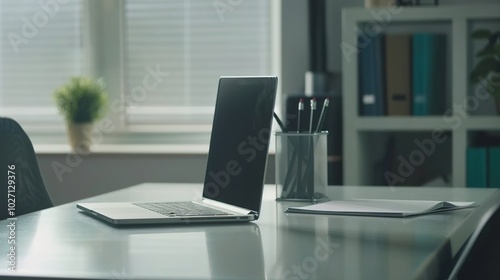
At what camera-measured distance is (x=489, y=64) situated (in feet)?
9.66

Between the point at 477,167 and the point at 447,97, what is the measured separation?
0.95 ft

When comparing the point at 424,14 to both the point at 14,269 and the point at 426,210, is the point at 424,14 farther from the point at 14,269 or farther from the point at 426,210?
the point at 14,269

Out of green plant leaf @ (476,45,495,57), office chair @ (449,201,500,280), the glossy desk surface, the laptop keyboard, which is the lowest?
the glossy desk surface

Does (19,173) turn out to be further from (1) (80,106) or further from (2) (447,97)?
(2) (447,97)

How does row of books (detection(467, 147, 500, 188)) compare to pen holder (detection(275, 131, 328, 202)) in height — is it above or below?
below

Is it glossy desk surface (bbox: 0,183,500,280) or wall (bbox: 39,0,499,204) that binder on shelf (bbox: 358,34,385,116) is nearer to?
wall (bbox: 39,0,499,204)

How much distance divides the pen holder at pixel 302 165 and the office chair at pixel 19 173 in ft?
2.17

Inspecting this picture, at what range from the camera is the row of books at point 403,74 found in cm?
306

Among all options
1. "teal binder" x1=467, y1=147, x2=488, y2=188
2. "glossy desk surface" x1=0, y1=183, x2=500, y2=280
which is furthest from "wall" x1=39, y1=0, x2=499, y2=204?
"glossy desk surface" x1=0, y1=183, x2=500, y2=280

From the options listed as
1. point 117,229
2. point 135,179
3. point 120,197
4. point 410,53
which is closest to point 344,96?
point 410,53

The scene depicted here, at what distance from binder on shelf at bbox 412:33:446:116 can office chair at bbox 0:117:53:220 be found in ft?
4.82

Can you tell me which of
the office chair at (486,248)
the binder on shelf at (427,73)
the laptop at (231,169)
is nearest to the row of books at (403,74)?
the binder on shelf at (427,73)

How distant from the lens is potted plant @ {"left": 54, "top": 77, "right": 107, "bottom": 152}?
3.58 m

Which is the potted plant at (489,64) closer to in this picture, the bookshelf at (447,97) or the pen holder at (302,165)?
the bookshelf at (447,97)
